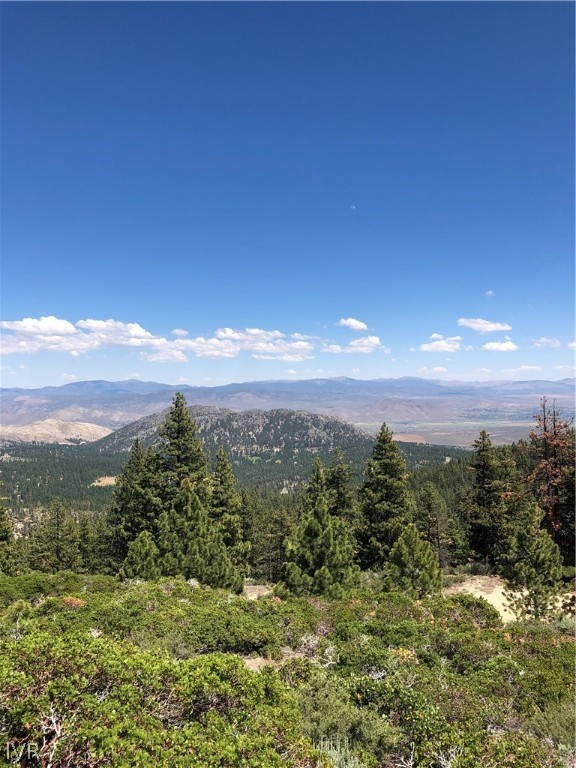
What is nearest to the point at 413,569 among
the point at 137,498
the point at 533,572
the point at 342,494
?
the point at 533,572

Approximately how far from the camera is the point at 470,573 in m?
27.2

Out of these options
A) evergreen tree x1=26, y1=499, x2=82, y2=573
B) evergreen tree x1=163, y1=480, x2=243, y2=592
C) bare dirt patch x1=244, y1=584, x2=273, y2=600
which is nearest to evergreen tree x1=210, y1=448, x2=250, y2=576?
bare dirt patch x1=244, y1=584, x2=273, y2=600

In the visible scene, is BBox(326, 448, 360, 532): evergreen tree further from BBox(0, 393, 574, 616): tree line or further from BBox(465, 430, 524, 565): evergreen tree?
BBox(465, 430, 524, 565): evergreen tree

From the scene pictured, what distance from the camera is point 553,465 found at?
2128cm

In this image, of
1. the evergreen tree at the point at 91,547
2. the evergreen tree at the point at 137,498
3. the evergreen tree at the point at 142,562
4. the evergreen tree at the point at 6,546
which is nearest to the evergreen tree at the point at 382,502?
the evergreen tree at the point at 142,562

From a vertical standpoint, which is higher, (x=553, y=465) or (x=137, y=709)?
(x=553, y=465)

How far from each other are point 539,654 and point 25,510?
211 m

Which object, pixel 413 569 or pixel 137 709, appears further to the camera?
pixel 413 569

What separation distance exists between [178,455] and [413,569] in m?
17.5

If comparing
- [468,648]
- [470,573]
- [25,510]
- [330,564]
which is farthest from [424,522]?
[25,510]

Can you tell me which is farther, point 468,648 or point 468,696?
point 468,648

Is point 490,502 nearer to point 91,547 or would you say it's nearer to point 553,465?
point 553,465

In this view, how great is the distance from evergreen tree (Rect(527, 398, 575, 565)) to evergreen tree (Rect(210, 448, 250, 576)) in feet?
63.1

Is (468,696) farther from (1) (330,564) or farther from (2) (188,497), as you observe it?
(2) (188,497)
